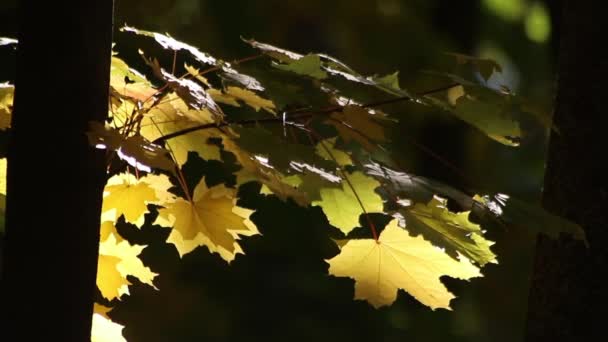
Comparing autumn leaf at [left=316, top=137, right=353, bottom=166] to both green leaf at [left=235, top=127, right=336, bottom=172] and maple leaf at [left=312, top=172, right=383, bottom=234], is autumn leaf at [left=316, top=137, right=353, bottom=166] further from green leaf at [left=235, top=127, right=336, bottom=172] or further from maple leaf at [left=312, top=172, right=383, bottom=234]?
green leaf at [left=235, top=127, right=336, bottom=172]

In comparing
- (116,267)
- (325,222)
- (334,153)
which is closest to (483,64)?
(334,153)

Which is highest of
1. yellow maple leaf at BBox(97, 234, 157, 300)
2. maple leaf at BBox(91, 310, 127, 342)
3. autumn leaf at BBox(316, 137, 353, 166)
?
autumn leaf at BBox(316, 137, 353, 166)

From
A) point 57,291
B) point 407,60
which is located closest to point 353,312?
point 407,60

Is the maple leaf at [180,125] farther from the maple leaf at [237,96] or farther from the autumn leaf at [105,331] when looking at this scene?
the autumn leaf at [105,331]

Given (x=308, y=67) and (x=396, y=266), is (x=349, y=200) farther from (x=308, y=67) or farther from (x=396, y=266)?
(x=308, y=67)

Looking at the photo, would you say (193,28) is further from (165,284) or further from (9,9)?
(165,284)

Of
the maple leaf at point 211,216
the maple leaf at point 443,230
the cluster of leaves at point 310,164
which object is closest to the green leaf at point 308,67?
the cluster of leaves at point 310,164

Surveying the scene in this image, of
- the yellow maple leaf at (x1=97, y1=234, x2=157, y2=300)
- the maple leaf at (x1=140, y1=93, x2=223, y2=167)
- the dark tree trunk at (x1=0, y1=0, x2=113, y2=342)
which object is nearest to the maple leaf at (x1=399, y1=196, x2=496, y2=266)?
the maple leaf at (x1=140, y1=93, x2=223, y2=167)
